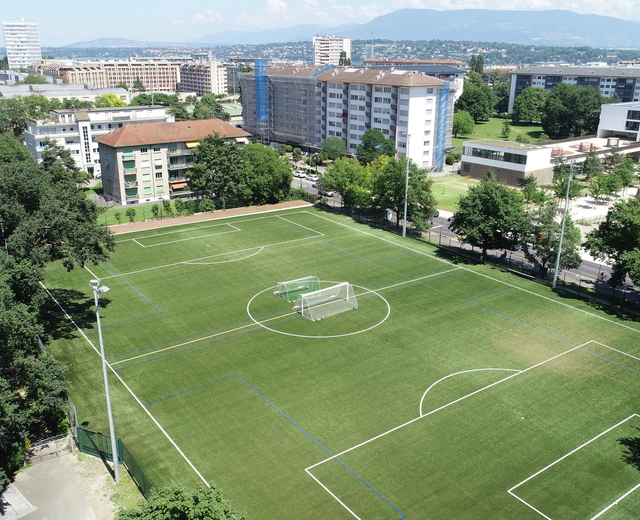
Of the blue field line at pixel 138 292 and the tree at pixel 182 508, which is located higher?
the tree at pixel 182 508

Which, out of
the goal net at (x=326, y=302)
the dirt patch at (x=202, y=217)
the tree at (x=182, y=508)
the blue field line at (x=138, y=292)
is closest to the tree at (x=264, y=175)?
the dirt patch at (x=202, y=217)

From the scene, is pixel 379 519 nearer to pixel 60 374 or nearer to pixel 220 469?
pixel 220 469

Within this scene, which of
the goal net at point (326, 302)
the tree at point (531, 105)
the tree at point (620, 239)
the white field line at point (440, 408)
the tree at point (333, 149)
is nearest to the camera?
the white field line at point (440, 408)

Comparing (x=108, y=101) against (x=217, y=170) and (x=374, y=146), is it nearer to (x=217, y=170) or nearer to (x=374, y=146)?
(x=374, y=146)

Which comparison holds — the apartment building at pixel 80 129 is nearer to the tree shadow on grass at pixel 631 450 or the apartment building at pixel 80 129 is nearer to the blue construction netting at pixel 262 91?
the blue construction netting at pixel 262 91

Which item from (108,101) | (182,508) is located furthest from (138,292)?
(108,101)

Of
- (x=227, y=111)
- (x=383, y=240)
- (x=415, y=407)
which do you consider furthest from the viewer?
(x=227, y=111)

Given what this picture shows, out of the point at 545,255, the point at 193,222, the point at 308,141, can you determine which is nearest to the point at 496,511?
the point at 545,255

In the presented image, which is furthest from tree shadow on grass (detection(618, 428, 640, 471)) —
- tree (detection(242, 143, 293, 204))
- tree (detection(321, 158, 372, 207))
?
tree (detection(242, 143, 293, 204))

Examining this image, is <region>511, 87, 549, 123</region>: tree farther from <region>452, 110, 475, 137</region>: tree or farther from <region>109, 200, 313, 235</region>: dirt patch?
<region>109, 200, 313, 235</region>: dirt patch
